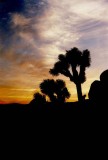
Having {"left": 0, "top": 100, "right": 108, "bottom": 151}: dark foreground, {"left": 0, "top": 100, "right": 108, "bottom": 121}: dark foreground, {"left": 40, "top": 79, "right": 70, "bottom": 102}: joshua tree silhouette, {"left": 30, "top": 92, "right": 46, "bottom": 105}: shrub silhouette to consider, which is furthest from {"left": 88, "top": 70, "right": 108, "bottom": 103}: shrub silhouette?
{"left": 40, "top": 79, "right": 70, "bottom": 102}: joshua tree silhouette

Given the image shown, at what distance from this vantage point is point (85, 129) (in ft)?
27.7

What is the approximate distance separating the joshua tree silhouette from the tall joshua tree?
3748 mm

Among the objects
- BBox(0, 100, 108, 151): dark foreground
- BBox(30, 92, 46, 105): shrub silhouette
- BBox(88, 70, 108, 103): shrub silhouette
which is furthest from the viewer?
BBox(30, 92, 46, 105): shrub silhouette

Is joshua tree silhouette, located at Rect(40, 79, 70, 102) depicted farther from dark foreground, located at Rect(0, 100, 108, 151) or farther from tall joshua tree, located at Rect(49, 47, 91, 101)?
dark foreground, located at Rect(0, 100, 108, 151)

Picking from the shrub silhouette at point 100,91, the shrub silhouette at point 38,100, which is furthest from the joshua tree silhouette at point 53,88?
the shrub silhouette at point 100,91

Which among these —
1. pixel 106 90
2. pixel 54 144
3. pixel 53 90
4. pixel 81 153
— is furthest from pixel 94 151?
pixel 53 90

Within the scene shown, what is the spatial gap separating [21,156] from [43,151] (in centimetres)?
71

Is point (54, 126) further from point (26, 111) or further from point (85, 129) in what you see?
point (26, 111)

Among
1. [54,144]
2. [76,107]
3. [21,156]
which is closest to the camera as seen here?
[21,156]

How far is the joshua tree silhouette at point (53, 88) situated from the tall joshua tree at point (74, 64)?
3748 millimetres

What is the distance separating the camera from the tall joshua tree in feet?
66.7

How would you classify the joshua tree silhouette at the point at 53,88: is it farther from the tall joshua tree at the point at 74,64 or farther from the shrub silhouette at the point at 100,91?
the shrub silhouette at the point at 100,91

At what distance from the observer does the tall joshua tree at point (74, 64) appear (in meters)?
20.3

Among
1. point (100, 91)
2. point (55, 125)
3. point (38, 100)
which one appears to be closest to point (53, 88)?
point (38, 100)
